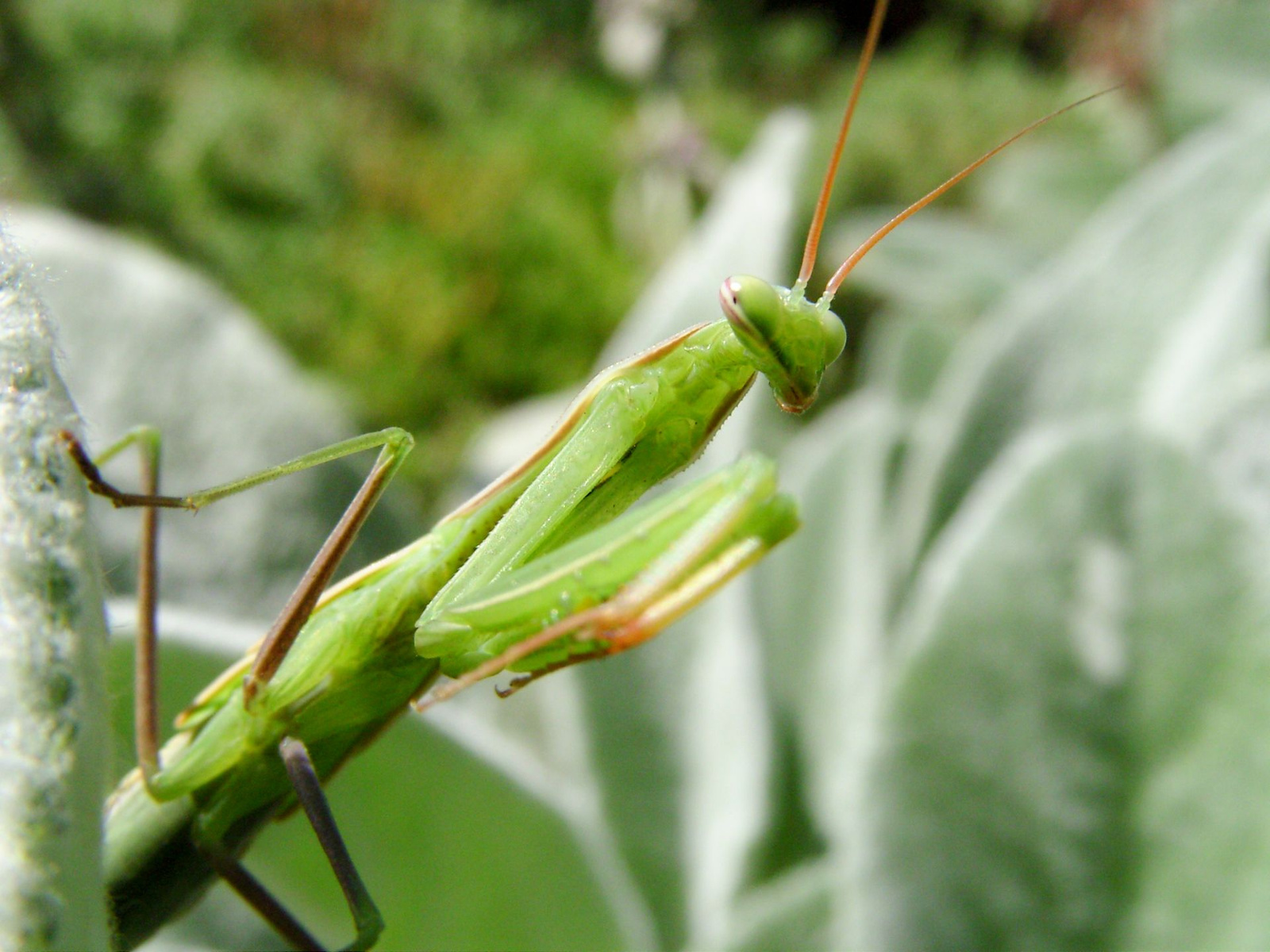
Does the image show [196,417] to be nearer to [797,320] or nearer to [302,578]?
[302,578]

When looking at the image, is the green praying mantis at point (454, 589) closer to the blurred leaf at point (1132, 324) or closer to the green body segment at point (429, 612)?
the green body segment at point (429, 612)

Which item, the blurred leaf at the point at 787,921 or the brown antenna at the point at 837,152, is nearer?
the brown antenna at the point at 837,152

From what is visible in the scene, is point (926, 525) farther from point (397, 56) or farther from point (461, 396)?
point (397, 56)

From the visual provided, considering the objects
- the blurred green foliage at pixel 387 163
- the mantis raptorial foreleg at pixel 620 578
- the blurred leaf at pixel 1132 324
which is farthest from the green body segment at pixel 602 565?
the blurred green foliage at pixel 387 163

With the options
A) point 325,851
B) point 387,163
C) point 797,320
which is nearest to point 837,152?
point 797,320

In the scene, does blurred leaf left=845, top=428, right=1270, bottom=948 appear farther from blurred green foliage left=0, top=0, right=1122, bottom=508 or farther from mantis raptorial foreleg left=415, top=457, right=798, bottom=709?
blurred green foliage left=0, top=0, right=1122, bottom=508

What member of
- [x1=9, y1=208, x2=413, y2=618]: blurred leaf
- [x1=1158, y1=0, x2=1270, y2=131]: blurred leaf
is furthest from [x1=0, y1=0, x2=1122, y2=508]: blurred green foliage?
[x1=9, y1=208, x2=413, y2=618]: blurred leaf

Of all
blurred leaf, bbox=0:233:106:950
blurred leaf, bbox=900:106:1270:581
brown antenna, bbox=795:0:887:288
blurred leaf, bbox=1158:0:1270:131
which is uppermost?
blurred leaf, bbox=0:233:106:950

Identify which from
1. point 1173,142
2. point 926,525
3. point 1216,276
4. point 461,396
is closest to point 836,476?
point 926,525
